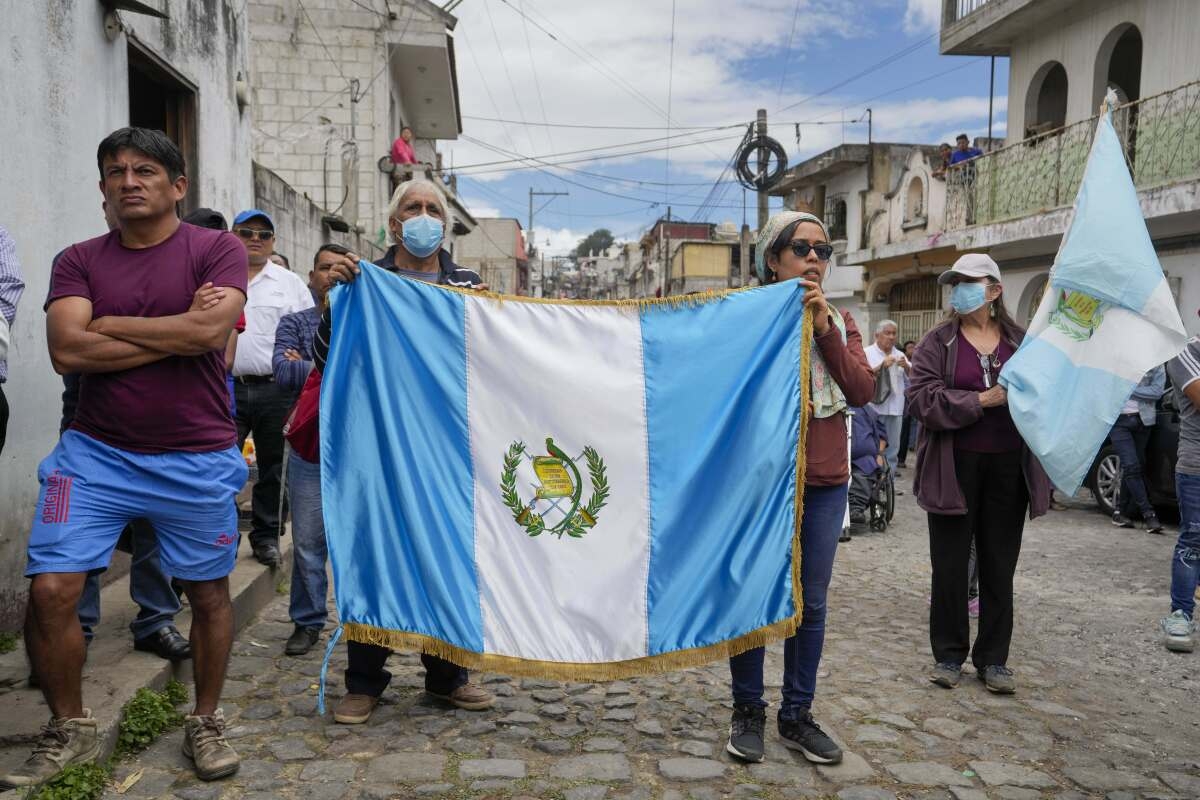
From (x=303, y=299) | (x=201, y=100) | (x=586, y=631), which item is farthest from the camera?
(x=201, y=100)

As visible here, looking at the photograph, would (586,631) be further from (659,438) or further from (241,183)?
(241,183)

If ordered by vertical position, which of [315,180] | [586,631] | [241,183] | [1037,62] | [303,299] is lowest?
[586,631]

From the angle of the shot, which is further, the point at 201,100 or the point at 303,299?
the point at 201,100

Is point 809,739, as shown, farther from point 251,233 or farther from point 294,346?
point 251,233

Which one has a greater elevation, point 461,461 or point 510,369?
point 510,369

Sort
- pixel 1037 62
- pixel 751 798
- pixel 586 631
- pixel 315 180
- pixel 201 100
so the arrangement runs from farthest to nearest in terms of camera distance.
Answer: pixel 315 180, pixel 1037 62, pixel 201 100, pixel 586 631, pixel 751 798

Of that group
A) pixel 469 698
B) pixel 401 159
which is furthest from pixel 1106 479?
pixel 401 159

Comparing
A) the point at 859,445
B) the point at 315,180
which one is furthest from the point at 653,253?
the point at 859,445

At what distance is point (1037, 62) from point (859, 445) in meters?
→ 12.6

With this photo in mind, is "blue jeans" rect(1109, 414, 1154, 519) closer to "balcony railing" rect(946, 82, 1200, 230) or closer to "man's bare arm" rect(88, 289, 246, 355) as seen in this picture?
"balcony railing" rect(946, 82, 1200, 230)

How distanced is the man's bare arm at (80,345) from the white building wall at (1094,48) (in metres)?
15.3

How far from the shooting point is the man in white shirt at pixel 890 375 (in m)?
10.9

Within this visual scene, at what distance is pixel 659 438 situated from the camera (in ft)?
12.3

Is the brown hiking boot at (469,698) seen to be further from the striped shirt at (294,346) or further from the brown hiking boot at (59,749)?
the striped shirt at (294,346)
